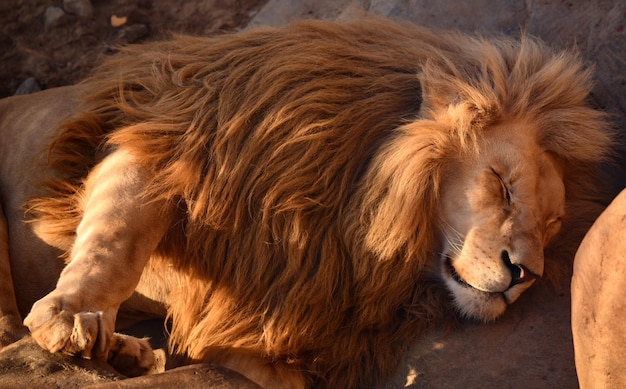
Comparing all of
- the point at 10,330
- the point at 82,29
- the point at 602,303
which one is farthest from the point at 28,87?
the point at 602,303

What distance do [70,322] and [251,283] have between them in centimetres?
70

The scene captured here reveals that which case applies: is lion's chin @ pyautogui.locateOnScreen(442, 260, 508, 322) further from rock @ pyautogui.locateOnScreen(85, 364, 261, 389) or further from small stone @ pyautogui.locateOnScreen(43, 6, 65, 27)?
small stone @ pyautogui.locateOnScreen(43, 6, 65, 27)

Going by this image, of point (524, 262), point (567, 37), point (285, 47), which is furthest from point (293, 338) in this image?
point (567, 37)

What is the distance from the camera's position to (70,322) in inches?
103

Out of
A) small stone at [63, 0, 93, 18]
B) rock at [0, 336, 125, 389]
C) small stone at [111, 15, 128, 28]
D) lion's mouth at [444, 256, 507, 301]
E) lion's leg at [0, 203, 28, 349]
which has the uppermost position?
rock at [0, 336, 125, 389]

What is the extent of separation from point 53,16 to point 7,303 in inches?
84.1

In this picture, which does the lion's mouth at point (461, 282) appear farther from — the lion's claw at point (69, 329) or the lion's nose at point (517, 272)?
the lion's claw at point (69, 329)

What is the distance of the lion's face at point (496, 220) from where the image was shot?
296cm

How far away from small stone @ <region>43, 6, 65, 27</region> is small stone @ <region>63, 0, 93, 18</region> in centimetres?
4

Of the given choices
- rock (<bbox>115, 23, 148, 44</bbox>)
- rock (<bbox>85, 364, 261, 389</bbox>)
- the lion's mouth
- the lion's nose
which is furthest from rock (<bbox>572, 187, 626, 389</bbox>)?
rock (<bbox>115, 23, 148, 44</bbox>)

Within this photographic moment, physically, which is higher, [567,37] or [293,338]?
[567,37]

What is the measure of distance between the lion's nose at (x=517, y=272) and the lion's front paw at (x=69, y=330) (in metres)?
1.17

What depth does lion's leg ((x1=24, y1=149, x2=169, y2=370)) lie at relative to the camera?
2596mm

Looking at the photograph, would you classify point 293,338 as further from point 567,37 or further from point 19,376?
point 567,37
